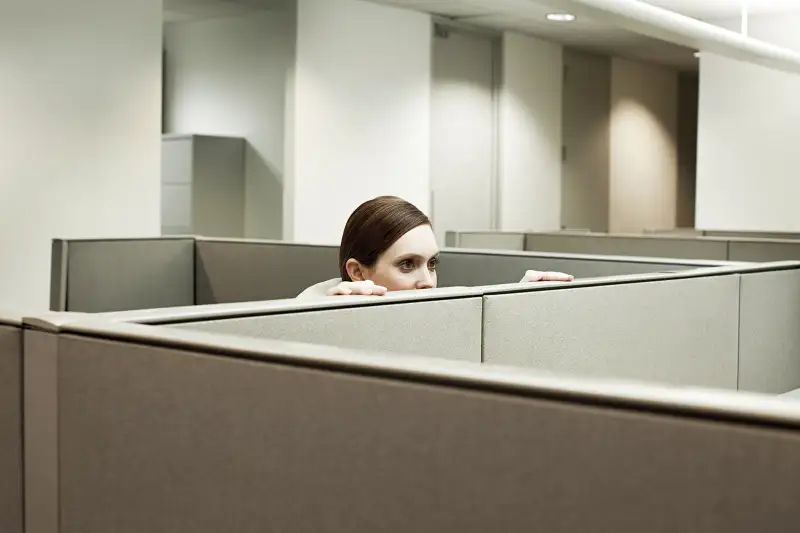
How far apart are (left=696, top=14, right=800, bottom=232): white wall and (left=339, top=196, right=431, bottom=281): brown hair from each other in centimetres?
621

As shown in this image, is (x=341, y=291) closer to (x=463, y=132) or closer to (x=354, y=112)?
(x=354, y=112)

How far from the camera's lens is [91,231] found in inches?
229

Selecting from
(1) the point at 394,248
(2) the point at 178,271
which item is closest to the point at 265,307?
(1) the point at 394,248

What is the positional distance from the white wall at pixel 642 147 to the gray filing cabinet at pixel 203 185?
4.26 m

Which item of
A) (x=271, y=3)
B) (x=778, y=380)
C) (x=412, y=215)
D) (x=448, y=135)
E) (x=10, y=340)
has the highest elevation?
(x=271, y=3)

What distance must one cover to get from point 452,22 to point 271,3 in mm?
1782

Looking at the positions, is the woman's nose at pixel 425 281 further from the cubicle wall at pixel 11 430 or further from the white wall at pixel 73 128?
the white wall at pixel 73 128

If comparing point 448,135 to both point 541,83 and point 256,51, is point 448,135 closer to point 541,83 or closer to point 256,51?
point 541,83

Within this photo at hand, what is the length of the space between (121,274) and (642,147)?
26.2ft

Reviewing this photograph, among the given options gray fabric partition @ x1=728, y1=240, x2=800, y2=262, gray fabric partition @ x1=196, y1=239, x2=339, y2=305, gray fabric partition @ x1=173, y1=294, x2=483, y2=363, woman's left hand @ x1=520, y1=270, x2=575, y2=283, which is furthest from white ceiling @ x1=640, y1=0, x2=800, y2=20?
gray fabric partition @ x1=173, y1=294, x2=483, y2=363

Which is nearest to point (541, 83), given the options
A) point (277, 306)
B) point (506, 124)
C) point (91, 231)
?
point (506, 124)

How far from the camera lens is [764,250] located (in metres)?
3.97

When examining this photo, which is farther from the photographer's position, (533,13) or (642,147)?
(642,147)

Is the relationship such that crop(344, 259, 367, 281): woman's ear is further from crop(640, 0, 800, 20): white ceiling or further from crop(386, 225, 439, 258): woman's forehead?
crop(640, 0, 800, 20): white ceiling
